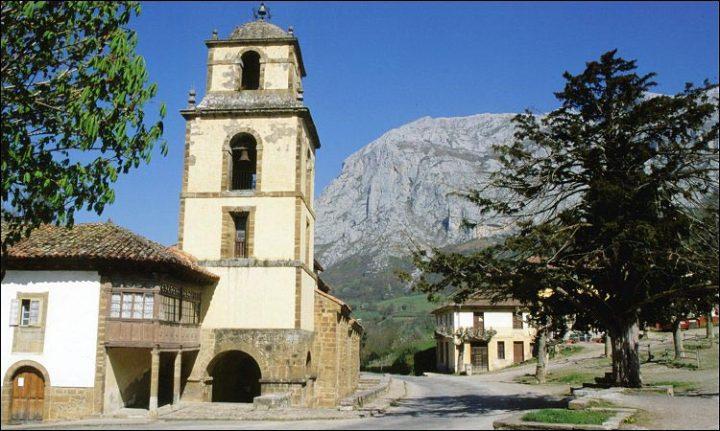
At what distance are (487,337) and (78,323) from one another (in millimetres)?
39104

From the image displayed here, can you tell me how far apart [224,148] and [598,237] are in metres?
14.1

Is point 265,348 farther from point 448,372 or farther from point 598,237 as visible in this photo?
point 448,372

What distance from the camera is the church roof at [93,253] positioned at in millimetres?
19984

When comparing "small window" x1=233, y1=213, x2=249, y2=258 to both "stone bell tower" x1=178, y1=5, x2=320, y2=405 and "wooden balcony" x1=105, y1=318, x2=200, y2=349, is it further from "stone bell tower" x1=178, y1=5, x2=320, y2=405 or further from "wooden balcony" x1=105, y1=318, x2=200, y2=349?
"wooden balcony" x1=105, y1=318, x2=200, y2=349

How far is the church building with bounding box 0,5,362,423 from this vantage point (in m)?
20.0

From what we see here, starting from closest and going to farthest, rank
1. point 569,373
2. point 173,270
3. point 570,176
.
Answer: point 173,270
point 570,176
point 569,373

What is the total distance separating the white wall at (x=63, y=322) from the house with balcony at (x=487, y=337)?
124ft

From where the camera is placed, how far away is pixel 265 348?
23.3 m

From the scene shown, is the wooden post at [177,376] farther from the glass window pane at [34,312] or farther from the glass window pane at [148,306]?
the glass window pane at [34,312]

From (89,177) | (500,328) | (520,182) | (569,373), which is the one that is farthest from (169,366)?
(500,328)

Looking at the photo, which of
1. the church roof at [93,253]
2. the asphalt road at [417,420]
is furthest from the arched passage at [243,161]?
the asphalt road at [417,420]

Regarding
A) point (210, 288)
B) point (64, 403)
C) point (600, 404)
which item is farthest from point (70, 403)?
point (600, 404)

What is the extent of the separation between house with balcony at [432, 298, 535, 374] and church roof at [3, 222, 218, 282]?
3618cm

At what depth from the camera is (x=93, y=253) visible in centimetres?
1988
